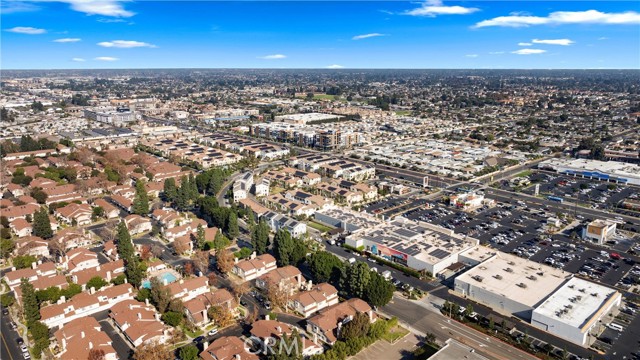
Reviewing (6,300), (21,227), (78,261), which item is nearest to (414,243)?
(78,261)

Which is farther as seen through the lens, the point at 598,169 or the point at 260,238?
the point at 598,169

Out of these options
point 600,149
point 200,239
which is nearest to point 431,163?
point 600,149

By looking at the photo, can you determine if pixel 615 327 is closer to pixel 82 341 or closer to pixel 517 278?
pixel 517 278

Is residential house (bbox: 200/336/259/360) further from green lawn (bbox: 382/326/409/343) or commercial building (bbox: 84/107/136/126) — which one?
commercial building (bbox: 84/107/136/126)

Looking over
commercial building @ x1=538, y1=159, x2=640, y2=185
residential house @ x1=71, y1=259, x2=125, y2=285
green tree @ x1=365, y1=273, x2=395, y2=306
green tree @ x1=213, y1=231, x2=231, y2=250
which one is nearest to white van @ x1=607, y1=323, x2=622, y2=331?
green tree @ x1=365, y1=273, x2=395, y2=306

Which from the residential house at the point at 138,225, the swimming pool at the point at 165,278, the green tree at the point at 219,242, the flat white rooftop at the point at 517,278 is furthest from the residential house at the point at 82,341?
the flat white rooftop at the point at 517,278

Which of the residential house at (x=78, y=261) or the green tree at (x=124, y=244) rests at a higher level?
the green tree at (x=124, y=244)

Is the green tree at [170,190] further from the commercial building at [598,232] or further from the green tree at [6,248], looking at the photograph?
the commercial building at [598,232]

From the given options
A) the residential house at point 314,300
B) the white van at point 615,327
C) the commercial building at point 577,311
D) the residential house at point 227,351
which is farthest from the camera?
the residential house at point 314,300
